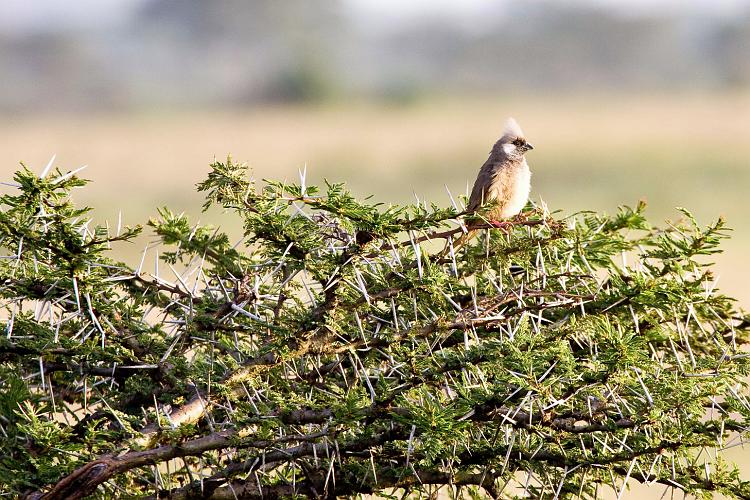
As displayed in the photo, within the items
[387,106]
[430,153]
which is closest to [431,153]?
[430,153]

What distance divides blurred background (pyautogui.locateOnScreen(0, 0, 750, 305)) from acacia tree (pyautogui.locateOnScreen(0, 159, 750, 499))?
5204mm

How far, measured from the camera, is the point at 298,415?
2.33 meters

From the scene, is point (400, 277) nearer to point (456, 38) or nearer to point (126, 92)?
point (126, 92)

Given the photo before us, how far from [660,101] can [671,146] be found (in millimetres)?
6590

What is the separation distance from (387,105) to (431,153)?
1161 centimetres

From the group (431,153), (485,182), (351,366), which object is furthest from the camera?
(431,153)

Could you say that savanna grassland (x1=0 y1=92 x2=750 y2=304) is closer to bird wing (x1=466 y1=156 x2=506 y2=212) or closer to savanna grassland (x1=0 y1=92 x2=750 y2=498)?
savanna grassland (x1=0 y1=92 x2=750 y2=498)

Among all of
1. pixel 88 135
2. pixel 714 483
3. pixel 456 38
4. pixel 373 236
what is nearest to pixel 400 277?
pixel 373 236

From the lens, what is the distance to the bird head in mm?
4266

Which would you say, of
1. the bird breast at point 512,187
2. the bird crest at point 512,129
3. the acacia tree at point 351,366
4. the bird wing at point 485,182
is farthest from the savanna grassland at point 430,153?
the acacia tree at point 351,366

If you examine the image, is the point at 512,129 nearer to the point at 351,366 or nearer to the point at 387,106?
the point at 351,366

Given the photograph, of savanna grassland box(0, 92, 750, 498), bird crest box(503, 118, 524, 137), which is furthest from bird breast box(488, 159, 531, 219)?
savanna grassland box(0, 92, 750, 498)

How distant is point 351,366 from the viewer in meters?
2.64

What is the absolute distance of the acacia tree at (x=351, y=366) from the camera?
2.28 metres
